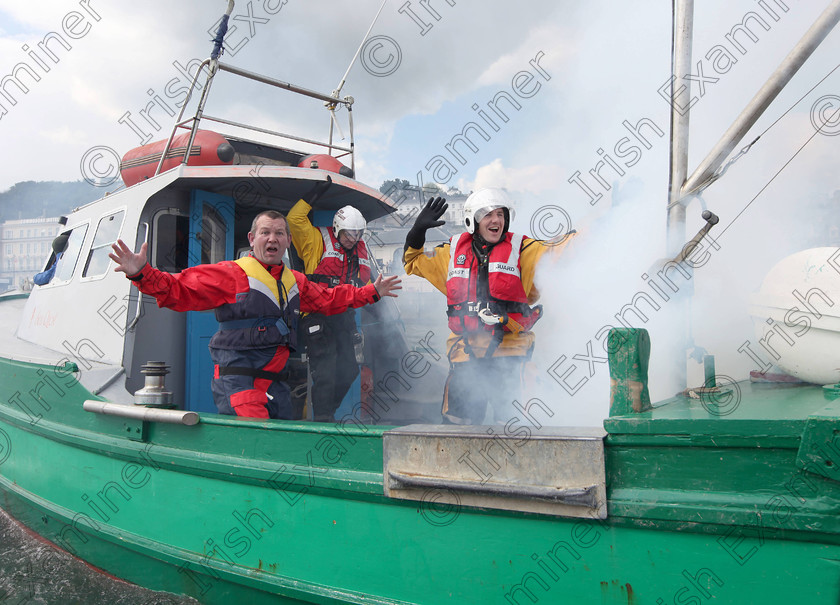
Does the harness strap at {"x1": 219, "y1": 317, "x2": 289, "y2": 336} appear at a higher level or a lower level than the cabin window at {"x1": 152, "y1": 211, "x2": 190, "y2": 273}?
higher

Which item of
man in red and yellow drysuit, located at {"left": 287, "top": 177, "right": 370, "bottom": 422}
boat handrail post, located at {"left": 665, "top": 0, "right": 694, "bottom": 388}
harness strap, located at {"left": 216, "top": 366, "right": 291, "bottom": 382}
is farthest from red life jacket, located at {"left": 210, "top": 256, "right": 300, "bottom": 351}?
boat handrail post, located at {"left": 665, "top": 0, "right": 694, "bottom": 388}

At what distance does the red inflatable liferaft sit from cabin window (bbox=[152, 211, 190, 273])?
460 millimetres

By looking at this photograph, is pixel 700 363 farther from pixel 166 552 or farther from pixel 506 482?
pixel 166 552

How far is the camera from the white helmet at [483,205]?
3320 mm

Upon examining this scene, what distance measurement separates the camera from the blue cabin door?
434cm

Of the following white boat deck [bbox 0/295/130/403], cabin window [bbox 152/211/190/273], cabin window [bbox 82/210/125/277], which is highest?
cabin window [bbox 152/211/190/273]

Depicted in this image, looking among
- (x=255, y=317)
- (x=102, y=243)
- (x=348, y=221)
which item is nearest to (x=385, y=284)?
(x=255, y=317)

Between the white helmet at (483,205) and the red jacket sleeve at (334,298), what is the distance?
2.64ft

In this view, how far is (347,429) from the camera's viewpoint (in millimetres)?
2248

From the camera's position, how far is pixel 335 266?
4641 mm

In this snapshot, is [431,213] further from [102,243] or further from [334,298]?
[102,243]

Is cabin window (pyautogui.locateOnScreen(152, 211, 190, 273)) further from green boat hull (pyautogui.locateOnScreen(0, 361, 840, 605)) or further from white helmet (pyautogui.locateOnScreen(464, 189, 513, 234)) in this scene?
white helmet (pyautogui.locateOnScreen(464, 189, 513, 234))

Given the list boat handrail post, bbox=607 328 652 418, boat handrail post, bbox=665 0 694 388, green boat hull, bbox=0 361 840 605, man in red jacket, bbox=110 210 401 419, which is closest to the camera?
green boat hull, bbox=0 361 840 605

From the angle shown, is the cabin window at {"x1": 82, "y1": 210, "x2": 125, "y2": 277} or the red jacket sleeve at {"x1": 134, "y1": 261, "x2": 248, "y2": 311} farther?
the cabin window at {"x1": 82, "y1": 210, "x2": 125, "y2": 277}
